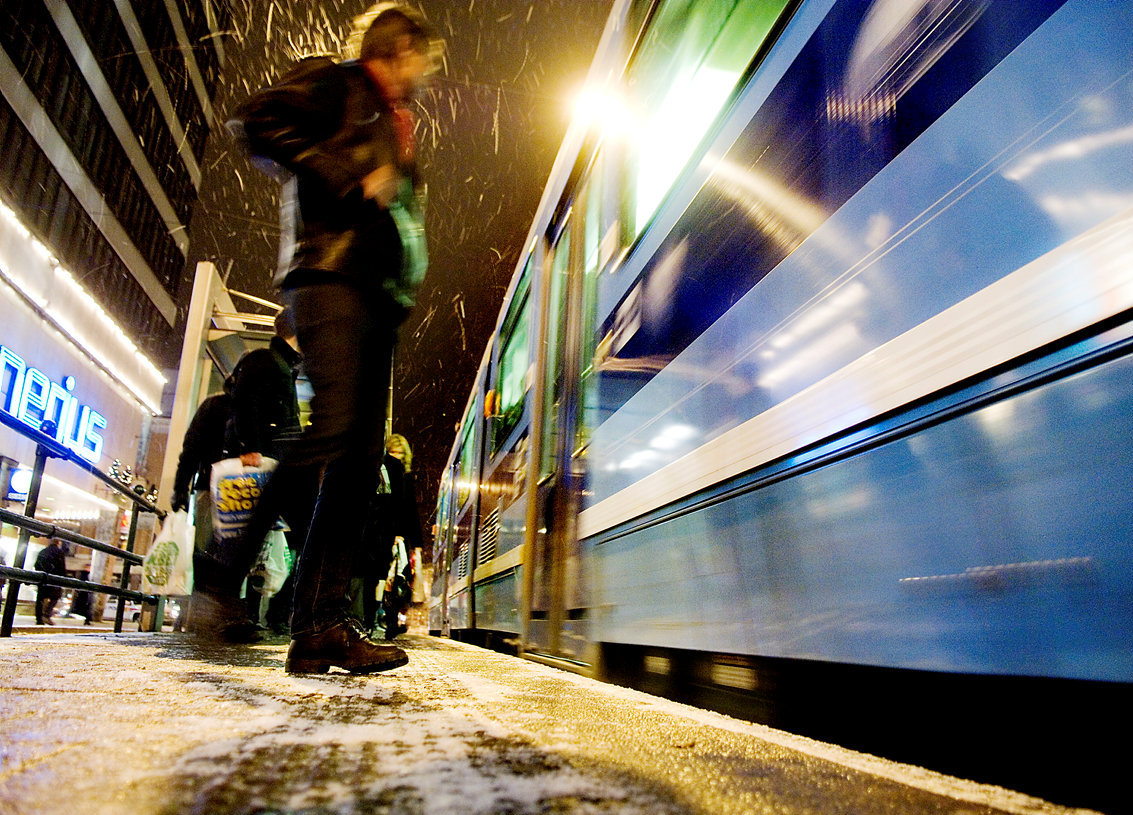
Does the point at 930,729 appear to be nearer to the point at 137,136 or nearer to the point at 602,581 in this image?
the point at 602,581

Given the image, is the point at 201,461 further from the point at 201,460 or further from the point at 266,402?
the point at 266,402

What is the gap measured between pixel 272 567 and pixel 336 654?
219cm

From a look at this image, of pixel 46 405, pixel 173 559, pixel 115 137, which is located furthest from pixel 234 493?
pixel 115 137

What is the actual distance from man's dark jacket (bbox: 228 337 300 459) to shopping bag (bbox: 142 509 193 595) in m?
0.68

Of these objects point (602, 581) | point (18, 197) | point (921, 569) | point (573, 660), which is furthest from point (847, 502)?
point (18, 197)

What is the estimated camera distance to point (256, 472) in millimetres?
2535

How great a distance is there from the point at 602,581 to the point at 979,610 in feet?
4.70

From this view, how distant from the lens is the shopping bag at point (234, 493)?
98.8 inches

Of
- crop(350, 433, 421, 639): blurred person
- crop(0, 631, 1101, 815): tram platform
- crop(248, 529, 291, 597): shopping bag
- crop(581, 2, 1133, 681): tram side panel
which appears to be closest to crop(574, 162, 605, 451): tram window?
crop(581, 2, 1133, 681): tram side panel

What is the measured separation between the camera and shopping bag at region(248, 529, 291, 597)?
3412mm

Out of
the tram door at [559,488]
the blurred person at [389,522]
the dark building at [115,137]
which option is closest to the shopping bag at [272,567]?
the blurred person at [389,522]

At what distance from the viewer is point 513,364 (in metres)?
4.55

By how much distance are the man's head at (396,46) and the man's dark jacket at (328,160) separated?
0.17 feet

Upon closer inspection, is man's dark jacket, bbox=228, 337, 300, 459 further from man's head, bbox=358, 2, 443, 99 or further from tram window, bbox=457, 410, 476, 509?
tram window, bbox=457, 410, 476, 509
